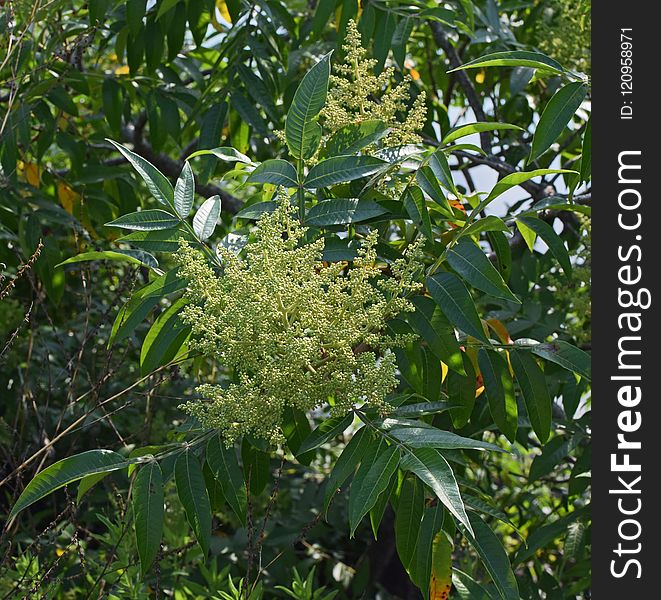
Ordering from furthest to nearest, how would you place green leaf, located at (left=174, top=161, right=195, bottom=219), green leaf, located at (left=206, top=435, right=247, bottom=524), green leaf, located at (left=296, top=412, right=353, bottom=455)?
1. green leaf, located at (left=174, top=161, right=195, bottom=219)
2. green leaf, located at (left=206, top=435, right=247, bottom=524)
3. green leaf, located at (left=296, top=412, right=353, bottom=455)

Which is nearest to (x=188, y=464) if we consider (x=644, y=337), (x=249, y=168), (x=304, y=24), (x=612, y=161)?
(x=249, y=168)

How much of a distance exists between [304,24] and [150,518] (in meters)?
2.16

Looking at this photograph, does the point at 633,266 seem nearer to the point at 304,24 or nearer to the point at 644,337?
the point at 644,337

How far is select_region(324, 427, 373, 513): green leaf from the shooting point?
62.1 inches

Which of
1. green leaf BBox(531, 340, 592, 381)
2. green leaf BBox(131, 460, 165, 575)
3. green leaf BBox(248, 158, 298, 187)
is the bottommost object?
green leaf BBox(131, 460, 165, 575)

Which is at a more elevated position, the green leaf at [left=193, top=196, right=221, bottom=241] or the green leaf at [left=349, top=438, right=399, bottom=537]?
the green leaf at [left=193, top=196, right=221, bottom=241]

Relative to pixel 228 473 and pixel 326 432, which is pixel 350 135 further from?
pixel 228 473

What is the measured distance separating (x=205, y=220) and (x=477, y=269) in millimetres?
571

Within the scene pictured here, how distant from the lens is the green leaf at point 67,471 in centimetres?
155

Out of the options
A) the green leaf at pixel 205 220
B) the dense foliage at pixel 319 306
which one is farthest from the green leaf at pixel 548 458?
the green leaf at pixel 205 220

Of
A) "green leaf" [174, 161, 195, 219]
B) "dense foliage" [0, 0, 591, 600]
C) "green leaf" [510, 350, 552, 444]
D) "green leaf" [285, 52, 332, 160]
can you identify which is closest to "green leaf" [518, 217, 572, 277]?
"dense foliage" [0, 0, 591, 600]

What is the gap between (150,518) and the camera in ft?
5.28

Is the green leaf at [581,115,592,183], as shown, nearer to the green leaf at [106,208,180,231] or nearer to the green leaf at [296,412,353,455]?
the green leaf at [296,412,353,455]

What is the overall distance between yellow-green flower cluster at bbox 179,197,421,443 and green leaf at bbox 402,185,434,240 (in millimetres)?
181
